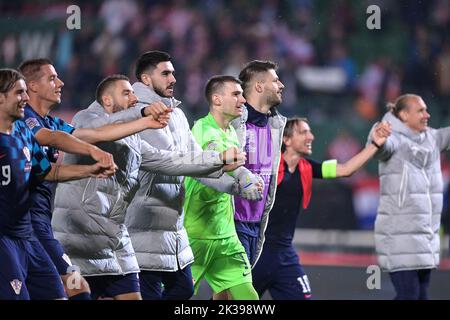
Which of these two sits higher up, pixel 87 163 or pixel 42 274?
pixel 87 163

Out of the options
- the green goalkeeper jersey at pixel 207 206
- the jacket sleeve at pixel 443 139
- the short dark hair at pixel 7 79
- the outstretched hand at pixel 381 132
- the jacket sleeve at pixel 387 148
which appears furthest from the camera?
the jacket sleeve at pixel 443 139

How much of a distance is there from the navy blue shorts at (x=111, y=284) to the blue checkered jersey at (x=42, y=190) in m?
0.62

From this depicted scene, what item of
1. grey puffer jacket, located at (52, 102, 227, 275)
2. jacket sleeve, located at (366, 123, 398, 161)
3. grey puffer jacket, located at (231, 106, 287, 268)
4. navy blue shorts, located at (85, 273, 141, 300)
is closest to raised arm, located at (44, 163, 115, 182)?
grey puffer jacket, located at (52, 102, 227, 275)

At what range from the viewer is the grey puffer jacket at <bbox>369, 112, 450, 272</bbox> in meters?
10.2

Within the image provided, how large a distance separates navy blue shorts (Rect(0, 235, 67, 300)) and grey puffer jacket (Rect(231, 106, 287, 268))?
2.51 metres

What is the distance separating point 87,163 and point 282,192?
7.21ft

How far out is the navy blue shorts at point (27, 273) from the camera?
23.2 ft

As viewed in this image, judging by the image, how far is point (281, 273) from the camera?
977 cm

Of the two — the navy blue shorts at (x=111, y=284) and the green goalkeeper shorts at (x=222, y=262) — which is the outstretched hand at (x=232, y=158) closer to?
the navy blue shorts at (x=111, y=284)

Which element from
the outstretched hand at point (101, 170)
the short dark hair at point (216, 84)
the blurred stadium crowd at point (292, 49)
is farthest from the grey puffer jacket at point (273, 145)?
the blurred stadium crowd at point (292, 49)

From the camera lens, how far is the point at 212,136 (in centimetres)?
927

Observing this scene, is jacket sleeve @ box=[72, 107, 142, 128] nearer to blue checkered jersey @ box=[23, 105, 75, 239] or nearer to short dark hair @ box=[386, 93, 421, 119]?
blue checkered jersey @ box=[23, 105, 75, 239]

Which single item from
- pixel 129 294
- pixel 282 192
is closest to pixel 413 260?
pixel 282 192
